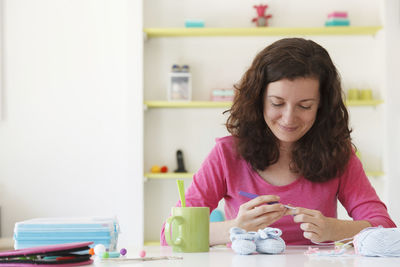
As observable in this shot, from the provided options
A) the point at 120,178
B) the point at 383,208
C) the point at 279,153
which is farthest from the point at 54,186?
the point at 383,208

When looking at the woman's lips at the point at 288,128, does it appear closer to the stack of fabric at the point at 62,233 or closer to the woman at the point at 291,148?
the woman at the point at 291,148

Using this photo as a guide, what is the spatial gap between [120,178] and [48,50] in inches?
37.8

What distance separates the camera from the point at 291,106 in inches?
69.0

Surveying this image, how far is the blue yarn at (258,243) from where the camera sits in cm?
133

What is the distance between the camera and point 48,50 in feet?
12.9

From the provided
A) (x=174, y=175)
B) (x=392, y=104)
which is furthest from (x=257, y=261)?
(x=392, y=104)

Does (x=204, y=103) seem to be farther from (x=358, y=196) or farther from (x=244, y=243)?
(x=244, y=243)

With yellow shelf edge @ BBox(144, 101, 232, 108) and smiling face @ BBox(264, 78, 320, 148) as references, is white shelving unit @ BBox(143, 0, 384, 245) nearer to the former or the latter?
yellow shelf edge @ BBox(144, 101, 232, 108)

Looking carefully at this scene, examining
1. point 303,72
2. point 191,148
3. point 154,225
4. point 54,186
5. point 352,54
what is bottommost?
point 154,225

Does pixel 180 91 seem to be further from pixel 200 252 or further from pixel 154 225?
pixel 200 252

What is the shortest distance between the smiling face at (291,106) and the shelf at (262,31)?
1.90 metres

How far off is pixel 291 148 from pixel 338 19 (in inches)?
79.2

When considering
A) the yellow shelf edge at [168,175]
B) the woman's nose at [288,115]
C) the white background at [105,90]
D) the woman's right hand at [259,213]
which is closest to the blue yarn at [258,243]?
the woman's right hand at [259,213]

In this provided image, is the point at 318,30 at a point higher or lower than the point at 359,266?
higher
